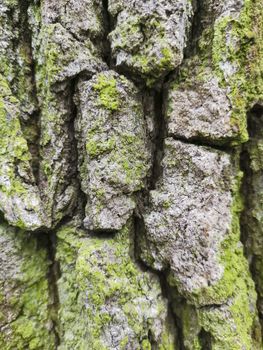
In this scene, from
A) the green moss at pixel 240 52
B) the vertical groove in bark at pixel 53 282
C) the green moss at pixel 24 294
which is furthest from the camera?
the vertical groove in bark at pixel 53 282

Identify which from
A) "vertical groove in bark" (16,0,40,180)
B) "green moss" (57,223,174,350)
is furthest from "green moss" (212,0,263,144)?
"vertical groove in bark" (16,0,40,180)

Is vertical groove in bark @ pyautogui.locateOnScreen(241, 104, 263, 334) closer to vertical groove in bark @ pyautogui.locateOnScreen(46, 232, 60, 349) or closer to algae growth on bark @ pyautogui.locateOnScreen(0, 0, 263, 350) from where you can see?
algae growth on bark @ pyautogui.locateOnScreen(0, 0, 263, 350)

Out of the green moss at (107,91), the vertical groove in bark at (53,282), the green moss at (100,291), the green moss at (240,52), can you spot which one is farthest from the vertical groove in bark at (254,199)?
the vertical groove in bark at (53,282)

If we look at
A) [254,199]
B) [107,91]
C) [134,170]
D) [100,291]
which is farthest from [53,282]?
[254,199]

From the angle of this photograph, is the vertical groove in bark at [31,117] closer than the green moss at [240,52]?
No

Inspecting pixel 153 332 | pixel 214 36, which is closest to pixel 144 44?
pixel 214 36

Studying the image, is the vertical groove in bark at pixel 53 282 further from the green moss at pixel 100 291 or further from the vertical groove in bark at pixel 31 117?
the vertical groove in bark at pixel 31 117

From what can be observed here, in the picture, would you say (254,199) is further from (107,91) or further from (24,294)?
(24,294)
